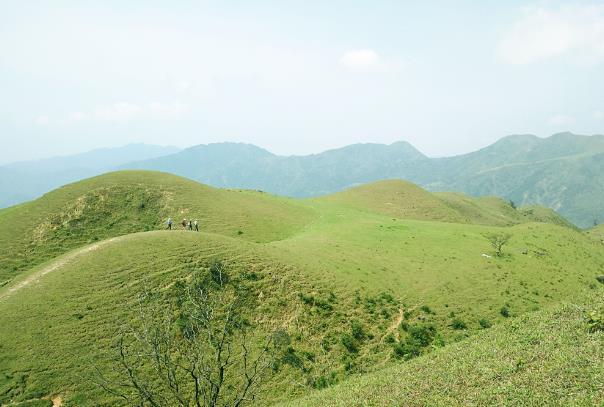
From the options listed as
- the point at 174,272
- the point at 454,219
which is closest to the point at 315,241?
the point at 174,272

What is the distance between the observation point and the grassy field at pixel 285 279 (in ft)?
92.7

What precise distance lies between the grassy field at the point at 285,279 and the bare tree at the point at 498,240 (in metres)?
1.38

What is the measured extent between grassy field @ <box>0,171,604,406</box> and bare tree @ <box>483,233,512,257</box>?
1.38 m

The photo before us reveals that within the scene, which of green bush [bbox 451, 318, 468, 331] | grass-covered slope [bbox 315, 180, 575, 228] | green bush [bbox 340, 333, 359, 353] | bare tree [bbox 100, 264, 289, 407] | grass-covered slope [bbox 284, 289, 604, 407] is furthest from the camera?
grass-covered slope [bbox 315, 180, 575, 228]

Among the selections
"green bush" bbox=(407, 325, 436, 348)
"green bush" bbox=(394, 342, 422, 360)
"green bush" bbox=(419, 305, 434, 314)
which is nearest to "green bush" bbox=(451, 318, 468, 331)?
"green bush" bbox=(407, 325, 436, 348)

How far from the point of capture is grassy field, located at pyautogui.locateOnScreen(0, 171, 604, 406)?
28250 mm

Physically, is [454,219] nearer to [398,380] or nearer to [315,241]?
[315,241]

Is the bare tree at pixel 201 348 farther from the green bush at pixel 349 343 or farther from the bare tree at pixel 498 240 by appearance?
the bare tree at pixel 498 240

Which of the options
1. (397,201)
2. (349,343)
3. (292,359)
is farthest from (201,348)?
(397,201)

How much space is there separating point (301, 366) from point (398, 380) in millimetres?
12055

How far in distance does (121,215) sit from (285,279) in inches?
1468

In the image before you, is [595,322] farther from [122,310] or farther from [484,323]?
[122,310]

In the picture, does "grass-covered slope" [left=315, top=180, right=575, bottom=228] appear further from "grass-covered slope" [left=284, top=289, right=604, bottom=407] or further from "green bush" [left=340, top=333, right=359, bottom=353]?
"grass-covered slope" [left=284, top=289, right=604, bottom=407]

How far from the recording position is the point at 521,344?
1973 cm
